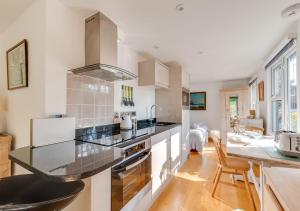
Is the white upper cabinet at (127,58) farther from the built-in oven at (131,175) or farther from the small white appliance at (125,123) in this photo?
the built-in oven at (131,175)

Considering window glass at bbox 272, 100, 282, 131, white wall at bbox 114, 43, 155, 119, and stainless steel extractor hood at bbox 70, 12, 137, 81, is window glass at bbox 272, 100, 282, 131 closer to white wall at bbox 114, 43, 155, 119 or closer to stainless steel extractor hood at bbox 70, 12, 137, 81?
white wall at bbox 114, 43, 155, 119

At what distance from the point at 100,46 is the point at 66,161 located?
1142 millimetres

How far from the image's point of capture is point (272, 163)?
1.46 m

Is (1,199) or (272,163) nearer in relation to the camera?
(1,199)

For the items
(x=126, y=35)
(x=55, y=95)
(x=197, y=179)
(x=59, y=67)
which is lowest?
(x=197, y=179)

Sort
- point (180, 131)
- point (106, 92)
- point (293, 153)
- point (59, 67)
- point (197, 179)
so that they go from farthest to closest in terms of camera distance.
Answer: point (180, 131) → point (197, 179) → point (106, 92) → point (59, 67) → point (293, 153)

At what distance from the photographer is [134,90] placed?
2.77 metres

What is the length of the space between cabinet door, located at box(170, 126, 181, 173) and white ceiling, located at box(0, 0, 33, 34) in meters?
2.37

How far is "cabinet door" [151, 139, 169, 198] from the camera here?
76.9 inches

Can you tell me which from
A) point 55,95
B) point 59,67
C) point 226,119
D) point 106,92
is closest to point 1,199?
point 55,95

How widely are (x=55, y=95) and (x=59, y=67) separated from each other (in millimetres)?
277

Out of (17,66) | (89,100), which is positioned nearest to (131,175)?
(89,100)

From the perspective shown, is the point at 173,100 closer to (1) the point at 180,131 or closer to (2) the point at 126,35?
(1) the point at 180,131

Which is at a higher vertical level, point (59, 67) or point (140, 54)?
point (140, 54)
